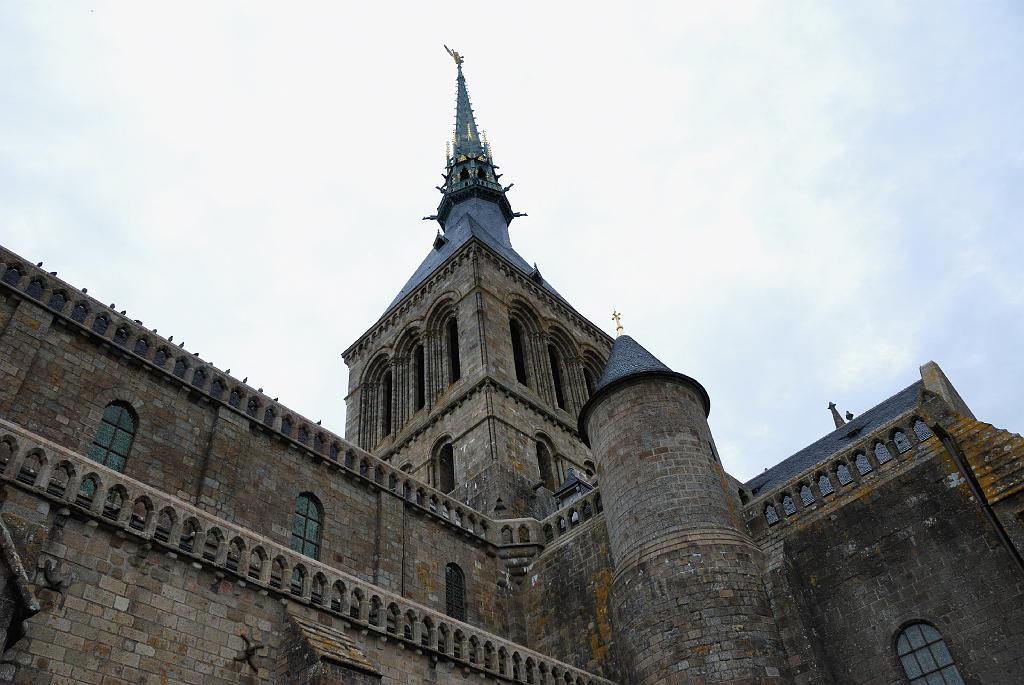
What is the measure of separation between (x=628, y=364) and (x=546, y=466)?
980 centimetres

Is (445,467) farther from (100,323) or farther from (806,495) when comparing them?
(806,495)

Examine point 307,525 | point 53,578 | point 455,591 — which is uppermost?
point 307,525

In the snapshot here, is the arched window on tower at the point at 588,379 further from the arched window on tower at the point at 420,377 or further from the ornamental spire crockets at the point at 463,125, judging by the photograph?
the ornamental spire crockets at the point at 463,125

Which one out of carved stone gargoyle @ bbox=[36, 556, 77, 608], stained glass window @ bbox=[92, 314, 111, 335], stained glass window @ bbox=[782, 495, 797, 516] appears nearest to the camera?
carved stone gargoyle @ bbox=[36, 556, 77, 608]

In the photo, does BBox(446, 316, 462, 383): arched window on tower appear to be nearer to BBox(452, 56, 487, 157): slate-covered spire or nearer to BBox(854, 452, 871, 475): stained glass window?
BBox(854, 452, 871, 475): stained glass window

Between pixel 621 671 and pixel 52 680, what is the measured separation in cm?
1136

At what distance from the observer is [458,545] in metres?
21.1

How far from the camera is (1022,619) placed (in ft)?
41.7

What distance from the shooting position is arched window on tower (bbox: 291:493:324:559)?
57.3 ft

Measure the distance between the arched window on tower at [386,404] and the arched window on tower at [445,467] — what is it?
5.12 metres

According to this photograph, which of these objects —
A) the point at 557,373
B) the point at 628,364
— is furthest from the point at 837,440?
the point at 557,373

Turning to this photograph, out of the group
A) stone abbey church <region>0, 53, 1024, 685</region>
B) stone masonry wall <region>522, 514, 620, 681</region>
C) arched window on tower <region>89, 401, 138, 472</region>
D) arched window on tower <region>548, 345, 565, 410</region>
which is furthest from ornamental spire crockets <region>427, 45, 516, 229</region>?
arched window on tower <region>89, 401, 138, 472</region>

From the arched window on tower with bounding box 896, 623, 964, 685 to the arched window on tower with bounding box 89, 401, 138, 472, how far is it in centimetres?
1465

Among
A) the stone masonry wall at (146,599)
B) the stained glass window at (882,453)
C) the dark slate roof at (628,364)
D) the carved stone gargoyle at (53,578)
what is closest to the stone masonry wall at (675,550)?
the dark slate roof at (628,364)
